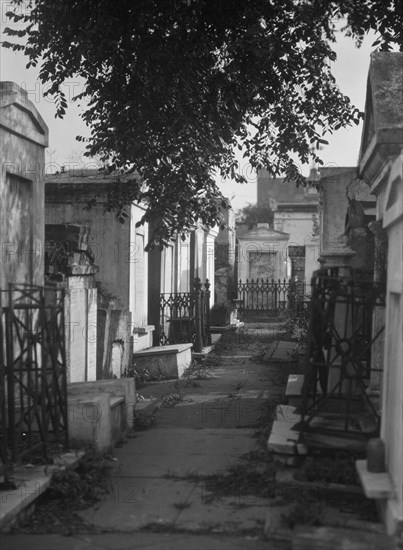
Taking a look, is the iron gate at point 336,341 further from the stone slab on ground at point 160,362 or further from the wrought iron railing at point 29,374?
the stone slab on ground at point 160,362

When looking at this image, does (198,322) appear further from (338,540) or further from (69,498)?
(338,540)

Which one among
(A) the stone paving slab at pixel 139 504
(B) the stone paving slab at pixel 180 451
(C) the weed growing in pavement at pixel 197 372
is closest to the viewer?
(A) the stone paving slab at pixel 139 504

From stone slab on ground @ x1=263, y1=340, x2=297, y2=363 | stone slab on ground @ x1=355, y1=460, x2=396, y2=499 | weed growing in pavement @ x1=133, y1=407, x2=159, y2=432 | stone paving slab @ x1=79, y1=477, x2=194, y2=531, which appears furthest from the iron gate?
stone slab on ground @ x1=263, y1=340, x2=297, y2=363

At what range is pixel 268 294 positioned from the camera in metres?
30.1

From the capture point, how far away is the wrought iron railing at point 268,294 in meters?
28.8

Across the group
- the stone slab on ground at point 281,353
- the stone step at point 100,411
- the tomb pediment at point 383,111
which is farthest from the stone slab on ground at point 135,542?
the stone slab on ground at point 281,353

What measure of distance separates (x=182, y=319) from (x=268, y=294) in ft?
41.3

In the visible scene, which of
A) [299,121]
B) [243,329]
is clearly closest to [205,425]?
[299,121]

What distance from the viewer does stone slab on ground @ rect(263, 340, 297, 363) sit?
55.2 ft

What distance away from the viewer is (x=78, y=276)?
11.5m

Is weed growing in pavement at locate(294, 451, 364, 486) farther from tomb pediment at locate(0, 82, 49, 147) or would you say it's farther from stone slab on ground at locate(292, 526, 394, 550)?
tomb pediment at locate(0, 82, 49, 147)

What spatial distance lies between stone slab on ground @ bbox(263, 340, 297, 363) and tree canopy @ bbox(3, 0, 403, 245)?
473 cm

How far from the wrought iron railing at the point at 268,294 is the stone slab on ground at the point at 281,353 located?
989 centimetres

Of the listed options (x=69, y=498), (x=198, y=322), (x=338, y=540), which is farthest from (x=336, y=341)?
(x=198, y=322)
